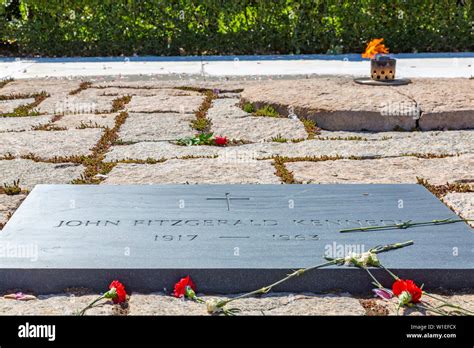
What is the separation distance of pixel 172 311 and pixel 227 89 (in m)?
3.95

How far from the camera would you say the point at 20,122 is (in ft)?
15.8

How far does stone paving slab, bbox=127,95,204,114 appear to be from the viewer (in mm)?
5125

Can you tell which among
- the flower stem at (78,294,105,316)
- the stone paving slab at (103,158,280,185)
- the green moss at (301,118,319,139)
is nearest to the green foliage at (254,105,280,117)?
the green moss at (301,118,319,139)

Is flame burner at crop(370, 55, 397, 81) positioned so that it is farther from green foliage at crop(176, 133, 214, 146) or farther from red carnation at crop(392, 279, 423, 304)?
red carnation at crop(392, 279, 423, 304)

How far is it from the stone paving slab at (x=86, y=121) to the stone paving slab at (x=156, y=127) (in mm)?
114

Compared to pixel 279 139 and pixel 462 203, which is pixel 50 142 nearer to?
pixel 279 139

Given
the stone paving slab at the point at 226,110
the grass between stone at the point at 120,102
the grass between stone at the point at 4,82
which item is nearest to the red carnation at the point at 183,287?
the stone paving slab at the point at 226,110

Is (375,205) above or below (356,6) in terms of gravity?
below

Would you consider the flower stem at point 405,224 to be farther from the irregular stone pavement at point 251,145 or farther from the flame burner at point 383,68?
the flame burner at point 383,68

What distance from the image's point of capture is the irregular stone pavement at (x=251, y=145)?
7.40 feet

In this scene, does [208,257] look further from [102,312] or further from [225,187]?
[225,187]

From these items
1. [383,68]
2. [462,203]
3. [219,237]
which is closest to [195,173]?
[219,237]
